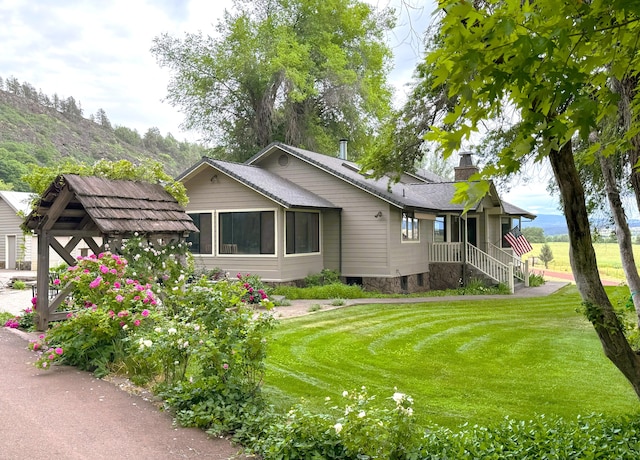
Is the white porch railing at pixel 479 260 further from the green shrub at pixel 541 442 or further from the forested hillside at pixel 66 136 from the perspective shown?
the forested hillside at pixel 66 136

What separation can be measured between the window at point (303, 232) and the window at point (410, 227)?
3118mm

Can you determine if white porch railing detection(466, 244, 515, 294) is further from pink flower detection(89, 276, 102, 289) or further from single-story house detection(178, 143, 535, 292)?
pink flower detection(89, 276, 102, 289)

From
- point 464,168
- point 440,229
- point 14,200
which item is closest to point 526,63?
point 440,229

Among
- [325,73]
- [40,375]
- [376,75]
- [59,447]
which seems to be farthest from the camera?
[376,75]

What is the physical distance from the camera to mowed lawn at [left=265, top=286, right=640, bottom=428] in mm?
6484

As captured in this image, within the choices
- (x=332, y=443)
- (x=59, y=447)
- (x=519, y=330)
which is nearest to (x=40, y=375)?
(x=59, y=447)

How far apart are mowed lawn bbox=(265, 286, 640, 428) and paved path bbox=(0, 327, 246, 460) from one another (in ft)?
5.02

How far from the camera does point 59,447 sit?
4.45 m

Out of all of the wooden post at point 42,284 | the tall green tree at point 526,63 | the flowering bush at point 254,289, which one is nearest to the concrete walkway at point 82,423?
the wooden post at point 42,284

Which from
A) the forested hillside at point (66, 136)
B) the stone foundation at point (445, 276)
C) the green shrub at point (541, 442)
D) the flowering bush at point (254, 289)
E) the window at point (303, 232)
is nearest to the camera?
the green shrub at point (541, 442)

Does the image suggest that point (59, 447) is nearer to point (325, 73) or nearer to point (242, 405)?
point (242, 405)

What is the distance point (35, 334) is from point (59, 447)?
5.25m

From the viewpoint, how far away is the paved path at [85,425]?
4.35m

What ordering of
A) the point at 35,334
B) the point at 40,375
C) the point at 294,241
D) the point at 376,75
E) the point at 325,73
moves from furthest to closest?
the point at 376,75, the point at 325,73, the point at 294,241, the point at 35,334, the point at 40,375
